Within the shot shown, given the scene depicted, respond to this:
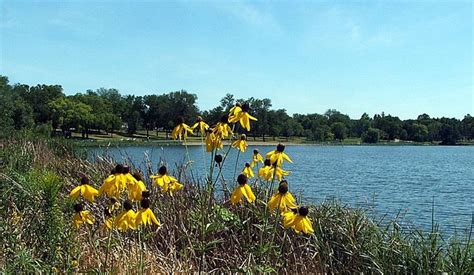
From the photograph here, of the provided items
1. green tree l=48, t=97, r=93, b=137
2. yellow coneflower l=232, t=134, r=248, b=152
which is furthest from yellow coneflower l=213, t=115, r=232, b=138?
green tree l=48, t=97, r=93, b=137

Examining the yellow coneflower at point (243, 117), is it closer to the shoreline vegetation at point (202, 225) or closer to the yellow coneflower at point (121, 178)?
the shoreline vegetation at point (202, 225)

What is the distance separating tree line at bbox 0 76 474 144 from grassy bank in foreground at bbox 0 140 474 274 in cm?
3470

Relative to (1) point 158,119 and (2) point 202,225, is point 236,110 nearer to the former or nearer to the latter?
(2) point 202,225

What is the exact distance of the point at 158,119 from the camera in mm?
71625

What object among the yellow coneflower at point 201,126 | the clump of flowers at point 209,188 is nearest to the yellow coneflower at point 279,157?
the clump of flowers at point 209,188

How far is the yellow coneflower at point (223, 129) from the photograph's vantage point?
9.71 feet

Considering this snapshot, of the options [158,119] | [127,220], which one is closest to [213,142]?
[127,220]

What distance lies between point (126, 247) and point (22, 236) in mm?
818

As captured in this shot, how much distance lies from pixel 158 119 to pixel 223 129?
69607 mm

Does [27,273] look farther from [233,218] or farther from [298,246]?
[298,246]

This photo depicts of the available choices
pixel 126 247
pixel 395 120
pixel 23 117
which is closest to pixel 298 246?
pixel 126 247

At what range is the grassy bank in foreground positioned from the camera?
345 cm

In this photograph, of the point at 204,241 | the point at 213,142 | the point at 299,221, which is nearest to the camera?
the point at 299,221

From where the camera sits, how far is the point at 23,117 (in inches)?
1871
